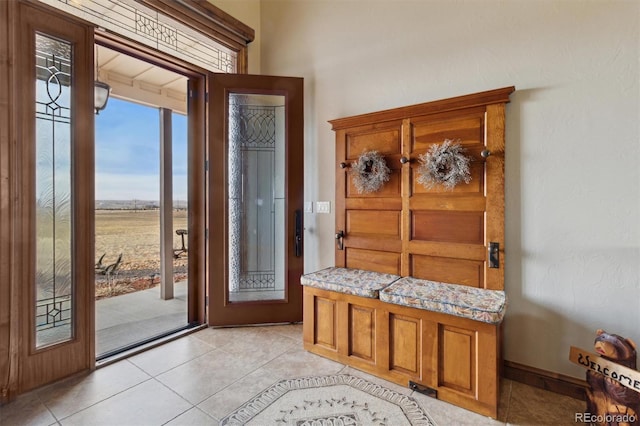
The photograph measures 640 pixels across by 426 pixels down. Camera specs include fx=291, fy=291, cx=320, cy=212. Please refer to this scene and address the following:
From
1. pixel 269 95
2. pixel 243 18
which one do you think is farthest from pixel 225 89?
pixel 243 18

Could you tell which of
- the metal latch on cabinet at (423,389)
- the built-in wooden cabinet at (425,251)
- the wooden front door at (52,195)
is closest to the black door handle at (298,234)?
the built-in wooden cabinet at (425,251)

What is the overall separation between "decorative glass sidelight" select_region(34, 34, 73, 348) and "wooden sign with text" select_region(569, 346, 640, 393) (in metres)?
3.33

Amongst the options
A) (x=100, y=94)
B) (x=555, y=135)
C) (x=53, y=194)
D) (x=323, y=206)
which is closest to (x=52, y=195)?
(x=53, y=194)

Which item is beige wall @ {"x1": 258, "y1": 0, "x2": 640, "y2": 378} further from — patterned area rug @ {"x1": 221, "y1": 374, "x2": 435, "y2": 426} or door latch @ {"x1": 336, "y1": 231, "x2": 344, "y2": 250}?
door latch @ {"x1": 336, "y1": 231, "x2": 344, "y2": 250}

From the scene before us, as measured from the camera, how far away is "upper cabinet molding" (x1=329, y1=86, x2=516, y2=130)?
6.89 feet

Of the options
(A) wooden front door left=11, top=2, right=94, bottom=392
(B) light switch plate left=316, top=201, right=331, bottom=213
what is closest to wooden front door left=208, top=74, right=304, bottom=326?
(B) light switch plate left=316, top=201, right=331, bottom=213

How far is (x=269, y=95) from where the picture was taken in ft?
10.2

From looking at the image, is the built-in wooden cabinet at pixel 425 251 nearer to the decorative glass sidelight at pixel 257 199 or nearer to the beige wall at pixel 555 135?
the beige wall at pixel 555 135

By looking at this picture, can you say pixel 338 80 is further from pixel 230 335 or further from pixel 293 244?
pixel 230 335

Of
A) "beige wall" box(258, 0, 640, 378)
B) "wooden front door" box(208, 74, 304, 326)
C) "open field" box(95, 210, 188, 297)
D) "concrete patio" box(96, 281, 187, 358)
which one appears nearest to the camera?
"beige wall" box(258, 0, 640, 378)

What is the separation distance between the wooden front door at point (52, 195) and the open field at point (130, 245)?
Answer: 2.60m

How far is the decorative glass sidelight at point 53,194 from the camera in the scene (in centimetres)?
201

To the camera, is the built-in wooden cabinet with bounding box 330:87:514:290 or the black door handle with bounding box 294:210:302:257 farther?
the black door handle with bounding box 294:210:302:257

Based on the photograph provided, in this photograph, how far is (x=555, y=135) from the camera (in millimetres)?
1979
